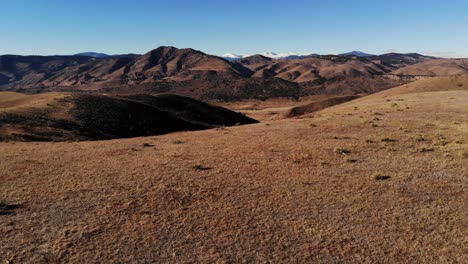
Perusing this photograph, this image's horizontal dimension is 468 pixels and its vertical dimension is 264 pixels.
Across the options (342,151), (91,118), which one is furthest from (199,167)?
(91,118)

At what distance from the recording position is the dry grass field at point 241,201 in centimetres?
1023

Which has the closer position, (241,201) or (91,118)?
(241,201)

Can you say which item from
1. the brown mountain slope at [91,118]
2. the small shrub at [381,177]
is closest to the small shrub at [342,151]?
the small shrub at [381,177]

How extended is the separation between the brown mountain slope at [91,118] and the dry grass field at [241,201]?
10739 millimetres

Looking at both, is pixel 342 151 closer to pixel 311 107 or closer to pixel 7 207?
pixel 7 207

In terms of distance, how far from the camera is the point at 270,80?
17062cm

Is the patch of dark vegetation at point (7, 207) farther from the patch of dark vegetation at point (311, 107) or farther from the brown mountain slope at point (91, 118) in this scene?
the patch of dark vegetation at point (311, 107)

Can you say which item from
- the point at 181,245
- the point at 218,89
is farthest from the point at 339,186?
the point at 218,89

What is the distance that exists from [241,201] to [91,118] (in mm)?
33657

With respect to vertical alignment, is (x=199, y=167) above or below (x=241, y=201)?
above

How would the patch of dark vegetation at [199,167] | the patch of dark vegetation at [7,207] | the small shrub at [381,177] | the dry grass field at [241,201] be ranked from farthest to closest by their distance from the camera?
the patch of dark vegetation at [199,167], the small shrub at [381,177], the patch of dark vegetation at [7,207], the dry grass field at [241,201]

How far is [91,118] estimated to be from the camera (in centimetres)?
→ 4281

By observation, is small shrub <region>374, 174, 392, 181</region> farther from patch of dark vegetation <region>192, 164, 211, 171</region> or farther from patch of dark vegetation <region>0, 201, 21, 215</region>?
patch of dark vegetation <region>0, 201, 21, 215</region>

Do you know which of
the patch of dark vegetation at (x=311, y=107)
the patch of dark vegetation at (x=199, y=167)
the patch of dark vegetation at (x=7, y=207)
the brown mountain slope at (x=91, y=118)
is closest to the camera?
the patch of dark vegetation at (x=7, y=207)
